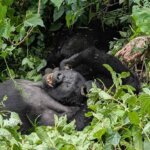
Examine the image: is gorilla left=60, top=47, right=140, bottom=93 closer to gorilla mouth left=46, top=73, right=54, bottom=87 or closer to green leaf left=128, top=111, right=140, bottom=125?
gorilla mouth left=46, top=73, right=54, bottom=87

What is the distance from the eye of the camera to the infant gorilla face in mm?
2074

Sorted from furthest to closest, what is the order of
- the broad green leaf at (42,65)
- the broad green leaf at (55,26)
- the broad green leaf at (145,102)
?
the broad green leaf at (55,26), the broad green leaf at (42,65), the broad green leaf at (145,102)

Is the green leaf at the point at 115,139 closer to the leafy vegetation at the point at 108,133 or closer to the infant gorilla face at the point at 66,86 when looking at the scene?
the leafy vegetation at the point at 108,133

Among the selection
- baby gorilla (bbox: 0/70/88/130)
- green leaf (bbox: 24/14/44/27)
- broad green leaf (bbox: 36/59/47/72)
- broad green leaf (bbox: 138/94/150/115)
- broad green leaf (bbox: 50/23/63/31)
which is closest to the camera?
broad green leaf (bbox: 138/94/150/115)

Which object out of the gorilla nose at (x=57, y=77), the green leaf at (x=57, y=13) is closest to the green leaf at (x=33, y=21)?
the gorilla nose at (x=57, y=77)

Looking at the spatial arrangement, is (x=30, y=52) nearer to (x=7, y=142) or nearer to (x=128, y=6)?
(x=128, y=6)

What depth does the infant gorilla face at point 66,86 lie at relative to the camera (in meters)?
2.07

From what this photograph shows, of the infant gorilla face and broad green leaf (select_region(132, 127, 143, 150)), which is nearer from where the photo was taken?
broad green leaf (select_region(132, 127, 143, 150))

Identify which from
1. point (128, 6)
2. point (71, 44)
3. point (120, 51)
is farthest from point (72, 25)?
point (120, 51)

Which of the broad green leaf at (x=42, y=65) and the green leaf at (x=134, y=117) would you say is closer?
the green leaf at (x=134, y=117)

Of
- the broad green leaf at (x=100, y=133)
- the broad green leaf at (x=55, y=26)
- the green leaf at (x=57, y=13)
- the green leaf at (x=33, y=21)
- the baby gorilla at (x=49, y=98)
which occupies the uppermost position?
the green leaf at (x=33, y=21)

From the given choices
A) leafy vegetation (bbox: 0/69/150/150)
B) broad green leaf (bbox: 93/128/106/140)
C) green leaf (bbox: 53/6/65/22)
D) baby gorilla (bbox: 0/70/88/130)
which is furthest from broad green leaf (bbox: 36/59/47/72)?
broad green leaf (bbox: 93/128/106/140)

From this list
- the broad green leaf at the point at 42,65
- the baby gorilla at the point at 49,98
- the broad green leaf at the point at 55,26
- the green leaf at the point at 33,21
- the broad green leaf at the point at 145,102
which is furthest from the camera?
the broad green leaf at the point at 55,26

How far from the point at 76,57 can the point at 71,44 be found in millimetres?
590
